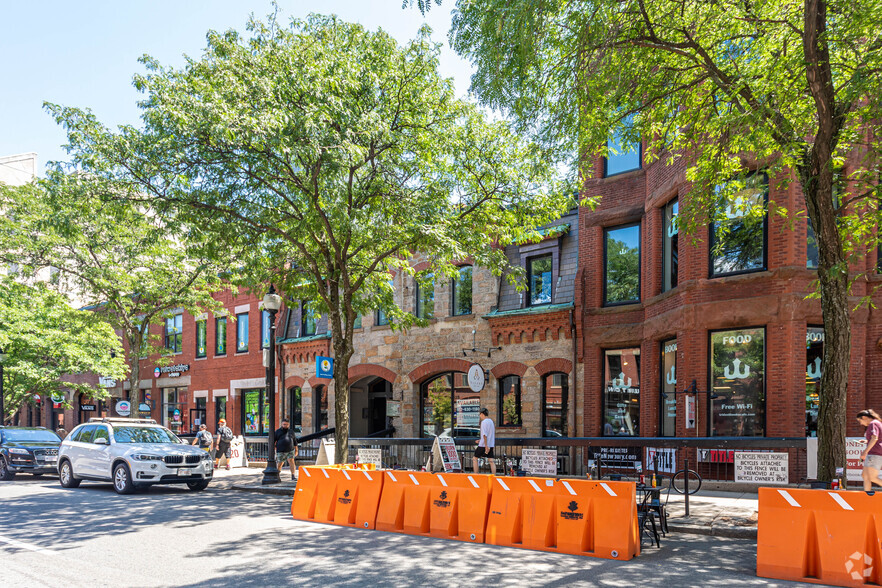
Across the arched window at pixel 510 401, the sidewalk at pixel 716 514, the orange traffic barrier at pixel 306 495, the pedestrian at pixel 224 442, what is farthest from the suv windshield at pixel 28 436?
the arched window at pixel 510 401

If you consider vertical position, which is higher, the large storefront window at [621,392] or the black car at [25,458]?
the large storefront window at [621,392]

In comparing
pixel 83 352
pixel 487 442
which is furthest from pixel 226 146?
pixel 83 352

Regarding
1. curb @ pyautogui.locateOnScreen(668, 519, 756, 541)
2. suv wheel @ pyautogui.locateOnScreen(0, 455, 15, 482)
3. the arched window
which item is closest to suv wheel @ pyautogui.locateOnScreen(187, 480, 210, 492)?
suv wheel @ pyautogui.locateOnScreen(0, 455, 15, 482)

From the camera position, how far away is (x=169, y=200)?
Answer: 49.0ft

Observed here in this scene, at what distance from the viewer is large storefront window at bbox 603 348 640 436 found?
61.0 ft

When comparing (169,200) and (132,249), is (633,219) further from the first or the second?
(132,249)

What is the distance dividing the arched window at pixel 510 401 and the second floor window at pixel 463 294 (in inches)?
107

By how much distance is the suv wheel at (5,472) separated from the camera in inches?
811

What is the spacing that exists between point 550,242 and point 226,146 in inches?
405

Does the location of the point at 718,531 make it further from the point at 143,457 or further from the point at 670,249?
the point at 143,457

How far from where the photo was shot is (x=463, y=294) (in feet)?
75.6

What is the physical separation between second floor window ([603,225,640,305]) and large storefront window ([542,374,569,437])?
2.74 meters

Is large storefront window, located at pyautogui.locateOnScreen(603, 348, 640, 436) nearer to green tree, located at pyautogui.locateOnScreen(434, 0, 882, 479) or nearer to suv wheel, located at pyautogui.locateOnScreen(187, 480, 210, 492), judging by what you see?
green tree, located at pyautogui.locateOnScreen(434, 0, 882, 479)

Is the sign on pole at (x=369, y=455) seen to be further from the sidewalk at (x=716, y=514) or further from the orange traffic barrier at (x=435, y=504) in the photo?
the orange traffic barrier at (x=435, y=504)
